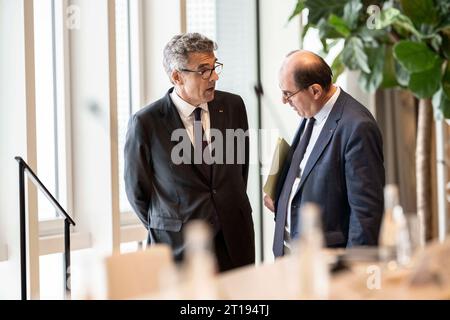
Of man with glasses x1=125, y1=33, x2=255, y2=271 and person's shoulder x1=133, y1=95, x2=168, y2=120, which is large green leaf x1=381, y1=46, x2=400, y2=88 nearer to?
man with glasses x1=125, y1=33, x2=255, y2=271

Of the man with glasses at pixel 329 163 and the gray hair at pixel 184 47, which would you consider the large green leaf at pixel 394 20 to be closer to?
the man with glasses at pixel 329 163

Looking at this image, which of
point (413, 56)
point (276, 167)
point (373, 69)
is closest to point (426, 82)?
point (413, 56)

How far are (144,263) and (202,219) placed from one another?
4.33ft

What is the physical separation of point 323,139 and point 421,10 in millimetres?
1801

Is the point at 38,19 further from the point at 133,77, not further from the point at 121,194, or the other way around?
the point at 121,194

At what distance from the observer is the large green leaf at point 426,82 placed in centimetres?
442

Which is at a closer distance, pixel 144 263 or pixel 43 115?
pixel 144 263

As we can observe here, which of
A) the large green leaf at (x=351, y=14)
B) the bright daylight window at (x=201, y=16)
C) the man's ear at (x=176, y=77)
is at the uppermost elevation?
the large green leaf at (x=351, y=14)

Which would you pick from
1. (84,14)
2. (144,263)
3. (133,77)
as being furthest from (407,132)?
(144,263)

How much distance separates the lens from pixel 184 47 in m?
3.05

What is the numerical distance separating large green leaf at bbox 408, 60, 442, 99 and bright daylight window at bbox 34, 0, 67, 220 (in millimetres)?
1943

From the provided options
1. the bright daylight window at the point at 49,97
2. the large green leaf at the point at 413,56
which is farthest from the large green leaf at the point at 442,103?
the bright daylight window at the point at 49,97

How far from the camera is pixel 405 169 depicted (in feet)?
17.0

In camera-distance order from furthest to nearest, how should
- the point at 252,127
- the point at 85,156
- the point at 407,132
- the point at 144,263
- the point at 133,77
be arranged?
the point at 407,132 < the point at 252,127 < the point at 133,77 < the point at 85,156 < the point at 144,263
